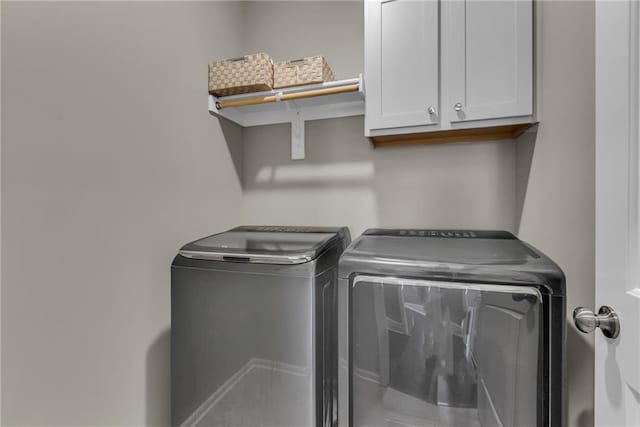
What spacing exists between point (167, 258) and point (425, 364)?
1114mm

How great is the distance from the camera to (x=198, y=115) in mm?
1608

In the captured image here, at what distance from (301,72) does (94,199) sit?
105 cm

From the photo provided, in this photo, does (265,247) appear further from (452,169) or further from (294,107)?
(452,169)

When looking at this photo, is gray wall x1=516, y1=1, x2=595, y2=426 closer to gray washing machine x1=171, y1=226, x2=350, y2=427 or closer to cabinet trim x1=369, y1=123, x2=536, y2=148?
cabinet trim x1=369, y1=123, x2=536, y2=148

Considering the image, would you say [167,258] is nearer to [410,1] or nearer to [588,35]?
[410,1]

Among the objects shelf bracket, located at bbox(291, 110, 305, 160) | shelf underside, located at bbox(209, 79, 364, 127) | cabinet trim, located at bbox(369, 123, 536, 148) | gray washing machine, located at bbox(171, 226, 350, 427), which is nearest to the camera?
gray washing machine, located at bbox(171, 226, 350, 427)

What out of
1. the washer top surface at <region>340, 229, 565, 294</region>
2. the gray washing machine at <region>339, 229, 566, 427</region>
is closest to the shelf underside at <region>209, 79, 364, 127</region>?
the washer top surface at <region>340, 229, 565, 294</region>

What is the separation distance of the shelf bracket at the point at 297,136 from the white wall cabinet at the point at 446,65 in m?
0.53

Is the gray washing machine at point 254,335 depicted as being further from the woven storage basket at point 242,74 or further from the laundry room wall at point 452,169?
the woven storage basket at point 242,74

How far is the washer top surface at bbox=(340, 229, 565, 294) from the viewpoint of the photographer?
934 millimetres
